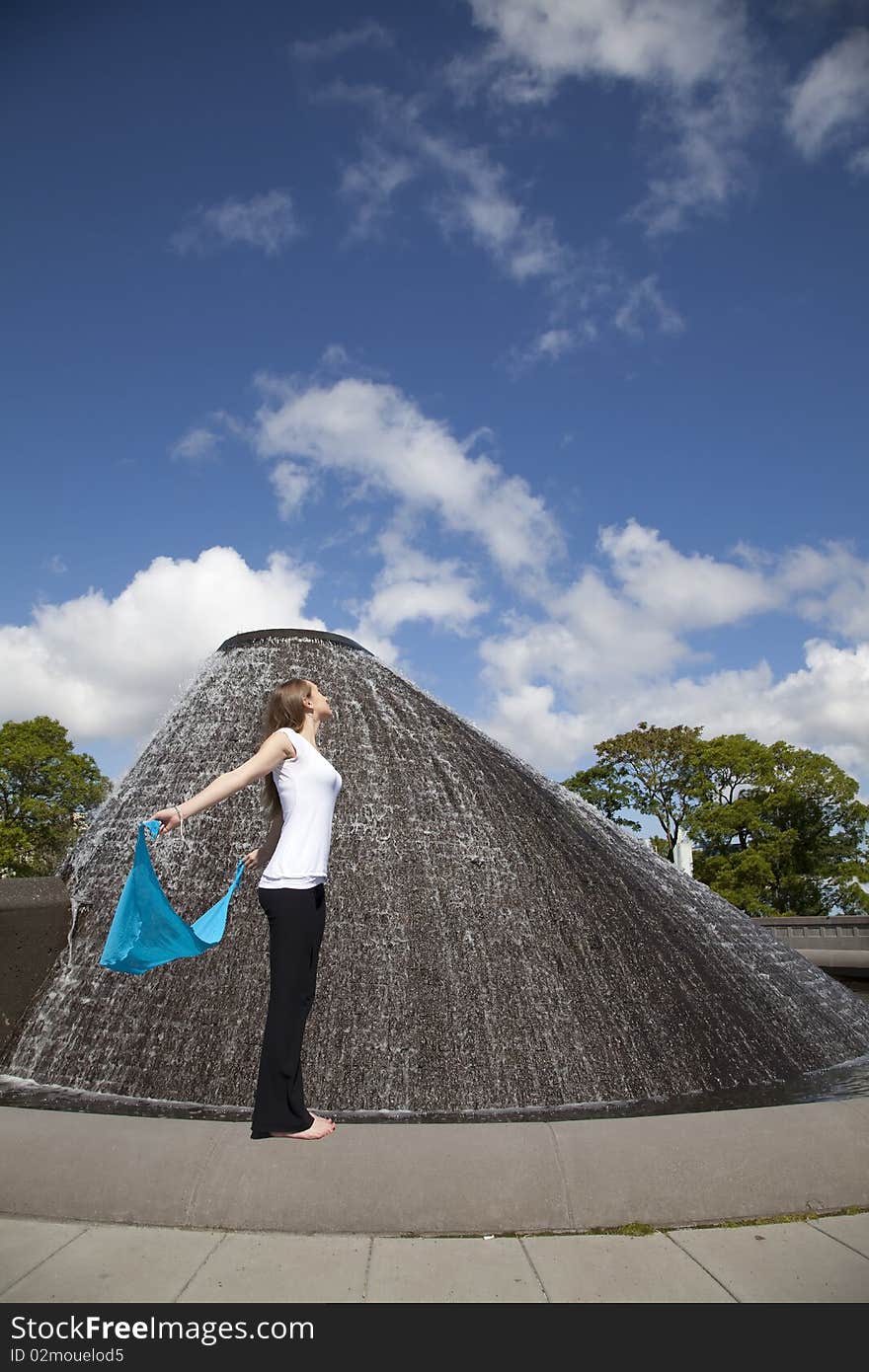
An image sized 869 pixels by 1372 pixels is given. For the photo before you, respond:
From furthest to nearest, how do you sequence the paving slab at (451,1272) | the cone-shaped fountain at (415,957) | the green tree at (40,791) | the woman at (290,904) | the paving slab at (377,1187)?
the green tree at (40,791)
the cone-shaped fountain at (415,957)
the paving slab at (377,1187)
the paving slab at (451,1272)
the woman at (290,904)

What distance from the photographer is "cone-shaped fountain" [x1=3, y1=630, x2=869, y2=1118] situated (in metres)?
7.66

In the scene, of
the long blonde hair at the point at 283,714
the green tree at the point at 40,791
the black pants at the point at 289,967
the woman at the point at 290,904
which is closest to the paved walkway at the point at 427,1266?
the woman at the point at 290,904

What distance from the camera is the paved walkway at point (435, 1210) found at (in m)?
3.97

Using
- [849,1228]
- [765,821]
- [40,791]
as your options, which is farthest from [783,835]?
[849,1228]

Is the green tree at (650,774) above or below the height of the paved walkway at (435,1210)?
above

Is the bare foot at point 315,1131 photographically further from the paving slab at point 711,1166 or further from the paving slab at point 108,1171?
the paving slab at point 711,1166

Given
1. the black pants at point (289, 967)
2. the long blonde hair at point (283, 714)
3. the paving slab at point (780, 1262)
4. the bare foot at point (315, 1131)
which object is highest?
the long blonde hair at point (283, 714)

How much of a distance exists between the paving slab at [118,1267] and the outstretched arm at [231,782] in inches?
81.7

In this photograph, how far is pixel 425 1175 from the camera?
4633mm

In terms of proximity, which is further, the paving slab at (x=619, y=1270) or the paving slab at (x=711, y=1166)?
the paving slab at (x=711, y=1166)

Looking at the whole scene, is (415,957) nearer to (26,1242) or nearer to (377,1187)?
(377,1187)

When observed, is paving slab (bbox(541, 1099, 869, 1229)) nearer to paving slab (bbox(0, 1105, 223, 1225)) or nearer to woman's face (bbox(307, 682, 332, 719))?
paving slab (bbox(0, 1105, 223, 1225))

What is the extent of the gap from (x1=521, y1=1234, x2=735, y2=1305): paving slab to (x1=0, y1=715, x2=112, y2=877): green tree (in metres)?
37.1

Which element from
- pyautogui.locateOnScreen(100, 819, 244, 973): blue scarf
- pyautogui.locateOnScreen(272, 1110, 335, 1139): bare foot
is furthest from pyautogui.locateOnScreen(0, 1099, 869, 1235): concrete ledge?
pyautogui.locateOnScreen(100, 819, 244, 973): blue scarf
